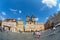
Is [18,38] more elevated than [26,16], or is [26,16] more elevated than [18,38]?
[26,16]

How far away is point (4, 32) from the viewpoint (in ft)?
44.1

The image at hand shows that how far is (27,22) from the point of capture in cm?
3136

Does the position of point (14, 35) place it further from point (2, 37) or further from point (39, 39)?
point (39, 39)

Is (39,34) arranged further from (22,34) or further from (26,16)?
(26,16)

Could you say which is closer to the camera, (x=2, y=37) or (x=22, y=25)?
(x=2, y=37)

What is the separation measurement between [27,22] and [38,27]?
3.85 meters

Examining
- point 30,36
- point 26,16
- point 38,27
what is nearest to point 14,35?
point 30,36

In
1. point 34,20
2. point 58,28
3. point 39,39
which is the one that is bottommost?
point 39,39

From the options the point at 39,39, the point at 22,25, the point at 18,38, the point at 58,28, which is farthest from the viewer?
the point at 22,25

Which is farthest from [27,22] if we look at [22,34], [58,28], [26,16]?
[58,28]

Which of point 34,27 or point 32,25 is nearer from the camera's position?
point 34,27

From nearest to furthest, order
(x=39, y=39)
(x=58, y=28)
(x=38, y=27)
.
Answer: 1. (x=58, y=28)
2. (x=39, y=39)
3. (x=38, y=27)

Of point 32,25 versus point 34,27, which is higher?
point 32,25

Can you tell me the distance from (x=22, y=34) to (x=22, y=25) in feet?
53.3
